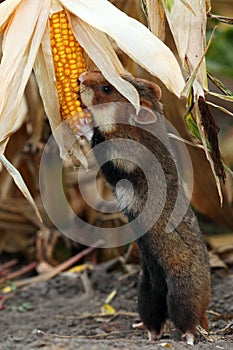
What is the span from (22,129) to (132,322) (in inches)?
73.3

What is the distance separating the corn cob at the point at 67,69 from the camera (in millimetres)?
3490

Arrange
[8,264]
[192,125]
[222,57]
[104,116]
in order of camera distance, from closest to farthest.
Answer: [192,125] < [104,116] < [8,264] < [222,57]

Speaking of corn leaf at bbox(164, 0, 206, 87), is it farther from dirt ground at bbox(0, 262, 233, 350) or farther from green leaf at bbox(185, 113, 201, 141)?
dirt ground at bbox(0, 262, 233, 350)

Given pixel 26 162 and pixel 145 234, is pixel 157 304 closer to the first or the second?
pixel 145 234

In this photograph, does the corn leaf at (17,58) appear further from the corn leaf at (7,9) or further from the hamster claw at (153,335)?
the hamster claw at (153,335)

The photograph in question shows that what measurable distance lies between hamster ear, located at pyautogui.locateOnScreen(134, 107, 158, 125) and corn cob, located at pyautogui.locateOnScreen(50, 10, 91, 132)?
23 centimetres

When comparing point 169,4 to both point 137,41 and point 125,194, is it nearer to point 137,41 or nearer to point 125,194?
point 137,41

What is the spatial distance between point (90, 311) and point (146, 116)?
1570 mm

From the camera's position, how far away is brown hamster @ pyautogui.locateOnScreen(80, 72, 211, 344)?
139 inches

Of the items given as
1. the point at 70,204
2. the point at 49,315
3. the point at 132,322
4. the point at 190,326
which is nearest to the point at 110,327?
the point at 132,322

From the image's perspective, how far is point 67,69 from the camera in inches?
139

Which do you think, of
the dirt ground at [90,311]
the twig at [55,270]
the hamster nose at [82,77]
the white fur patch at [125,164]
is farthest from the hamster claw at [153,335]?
the twig at [55,270]

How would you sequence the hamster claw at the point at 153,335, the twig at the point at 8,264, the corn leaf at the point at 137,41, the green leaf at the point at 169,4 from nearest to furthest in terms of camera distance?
the corn leaf at the point at 137,41
the green leaf at the point at 169,4
the hamster claw at the point at 153,335
the twig at the point at 8,264

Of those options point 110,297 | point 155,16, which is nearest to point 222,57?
point 110,297
